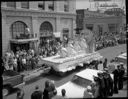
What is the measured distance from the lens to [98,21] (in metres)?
31.1

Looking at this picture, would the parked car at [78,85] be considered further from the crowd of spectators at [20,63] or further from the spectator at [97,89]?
the crowd of spectators at [20,63]

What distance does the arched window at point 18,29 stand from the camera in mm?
16525

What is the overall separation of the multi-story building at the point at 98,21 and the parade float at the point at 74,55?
17.3m

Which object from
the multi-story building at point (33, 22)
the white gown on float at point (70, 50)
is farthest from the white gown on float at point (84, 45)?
the multi-story building at point (33, 22)

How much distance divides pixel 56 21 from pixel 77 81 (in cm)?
1545

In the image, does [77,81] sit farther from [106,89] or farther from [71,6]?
[71,6]

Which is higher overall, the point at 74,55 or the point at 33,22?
the point at 33,22

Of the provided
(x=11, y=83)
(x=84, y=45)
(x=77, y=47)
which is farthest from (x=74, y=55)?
(x=11, y=83)

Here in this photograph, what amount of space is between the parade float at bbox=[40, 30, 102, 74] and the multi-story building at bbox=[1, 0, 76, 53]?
6.08m

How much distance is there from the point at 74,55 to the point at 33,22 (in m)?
8.92

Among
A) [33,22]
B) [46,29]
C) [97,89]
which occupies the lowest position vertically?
[97,89]

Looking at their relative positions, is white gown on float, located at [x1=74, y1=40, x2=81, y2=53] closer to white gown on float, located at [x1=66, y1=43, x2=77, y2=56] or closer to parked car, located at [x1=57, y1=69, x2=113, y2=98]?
white gown on float, located at [x1=66, y1=43, x2=77, y2=56]

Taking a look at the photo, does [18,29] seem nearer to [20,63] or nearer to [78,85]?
[20,63]

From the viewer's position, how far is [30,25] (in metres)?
18.3
